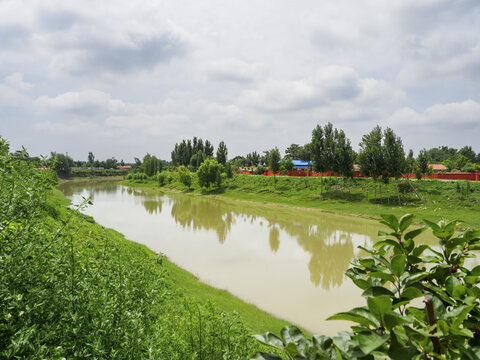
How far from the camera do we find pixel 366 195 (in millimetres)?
41781

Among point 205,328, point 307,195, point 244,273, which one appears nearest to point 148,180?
point 307,195

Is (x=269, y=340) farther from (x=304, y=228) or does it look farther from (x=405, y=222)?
(x=304, y=228)

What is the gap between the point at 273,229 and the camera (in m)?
27.5

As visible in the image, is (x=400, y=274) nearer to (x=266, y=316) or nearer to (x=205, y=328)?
(x=205, y=328)

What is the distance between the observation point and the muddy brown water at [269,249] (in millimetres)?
12977

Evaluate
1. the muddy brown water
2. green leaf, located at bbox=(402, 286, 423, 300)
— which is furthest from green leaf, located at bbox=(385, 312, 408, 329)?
the muddy brown water

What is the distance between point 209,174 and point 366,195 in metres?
30.2

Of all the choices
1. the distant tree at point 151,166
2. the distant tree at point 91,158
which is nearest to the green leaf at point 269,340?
the distant tree at point 151,166

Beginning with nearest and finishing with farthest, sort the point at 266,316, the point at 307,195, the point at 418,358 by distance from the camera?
the point at 418,358
the point at 266,316
the point at 307,195

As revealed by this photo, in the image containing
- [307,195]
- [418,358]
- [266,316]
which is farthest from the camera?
[307,195]

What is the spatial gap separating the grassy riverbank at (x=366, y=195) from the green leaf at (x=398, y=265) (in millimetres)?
31403

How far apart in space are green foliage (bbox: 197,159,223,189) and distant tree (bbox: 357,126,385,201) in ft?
95.7

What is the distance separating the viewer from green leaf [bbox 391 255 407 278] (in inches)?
56.5

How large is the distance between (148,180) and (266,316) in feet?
262
